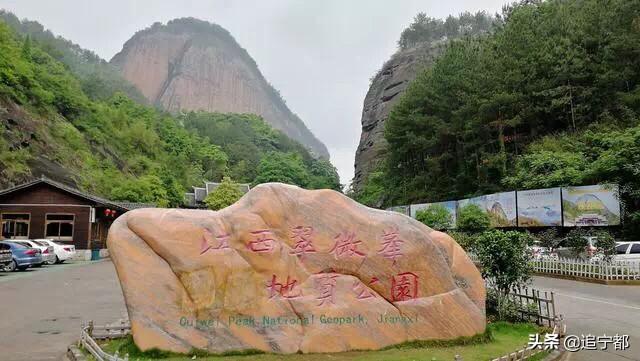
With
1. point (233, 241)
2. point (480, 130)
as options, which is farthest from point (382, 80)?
point (233, 241)

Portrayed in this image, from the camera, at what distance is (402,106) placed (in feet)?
122

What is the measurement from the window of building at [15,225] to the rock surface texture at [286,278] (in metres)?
22.5

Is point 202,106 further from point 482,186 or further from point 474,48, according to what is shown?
point 482,186

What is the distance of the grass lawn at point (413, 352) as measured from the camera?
20.2 ft

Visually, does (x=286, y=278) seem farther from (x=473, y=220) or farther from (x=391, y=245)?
(x=473, y=220)

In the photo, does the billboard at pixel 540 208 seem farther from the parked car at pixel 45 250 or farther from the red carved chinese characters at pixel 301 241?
the parked car at pixel 45 250

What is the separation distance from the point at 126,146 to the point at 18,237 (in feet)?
77.7

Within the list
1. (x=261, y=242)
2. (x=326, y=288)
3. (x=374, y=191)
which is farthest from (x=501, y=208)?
(x=374, y=191)

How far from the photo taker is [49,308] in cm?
1072

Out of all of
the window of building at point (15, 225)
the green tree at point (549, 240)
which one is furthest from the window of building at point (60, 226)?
the green tree at point (549, 240)

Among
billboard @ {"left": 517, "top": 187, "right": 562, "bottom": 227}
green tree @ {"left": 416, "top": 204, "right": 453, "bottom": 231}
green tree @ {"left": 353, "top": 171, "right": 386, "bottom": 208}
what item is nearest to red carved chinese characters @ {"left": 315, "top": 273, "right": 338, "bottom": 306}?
billboard @ {"left": 517, "top": 187, "right": 562, "bottom": 227}

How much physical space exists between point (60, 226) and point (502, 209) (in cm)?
2333

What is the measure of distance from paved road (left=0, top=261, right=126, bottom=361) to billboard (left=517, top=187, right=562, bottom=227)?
17815mm

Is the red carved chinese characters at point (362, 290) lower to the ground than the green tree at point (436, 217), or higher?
lower
